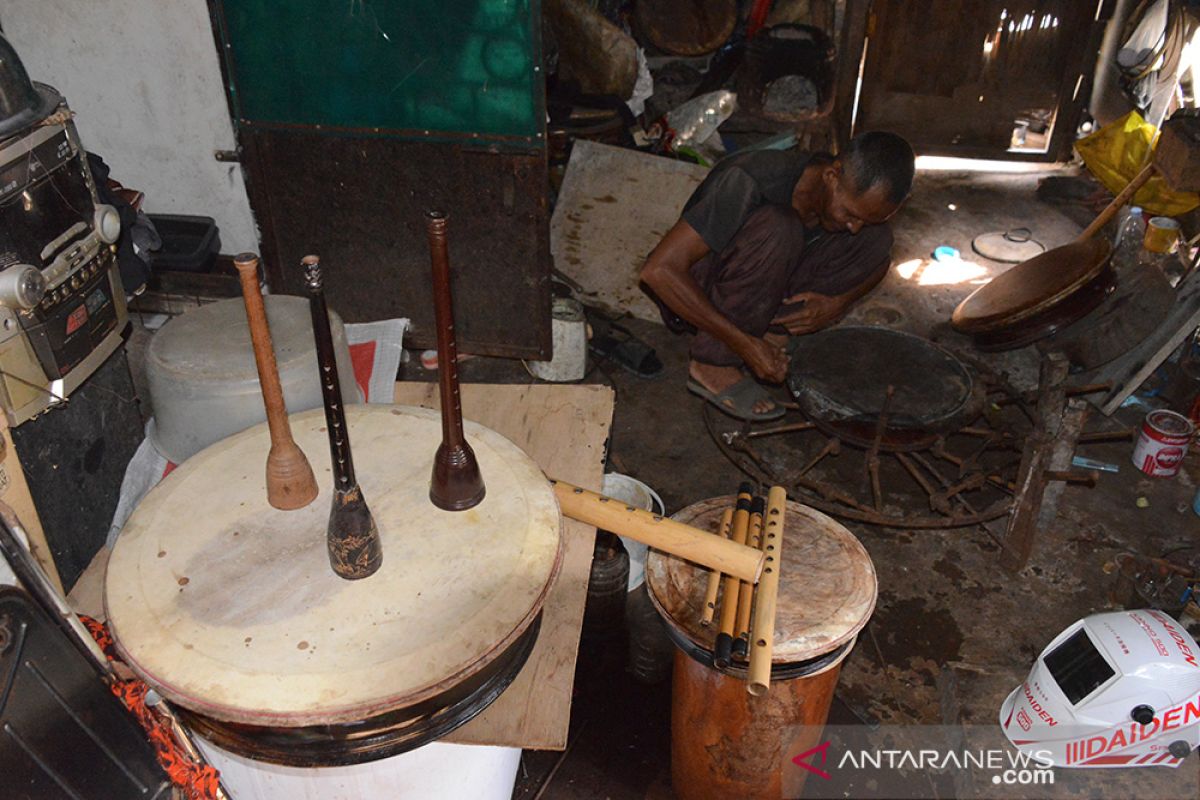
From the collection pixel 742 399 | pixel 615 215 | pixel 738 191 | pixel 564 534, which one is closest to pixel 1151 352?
pixel 742 399

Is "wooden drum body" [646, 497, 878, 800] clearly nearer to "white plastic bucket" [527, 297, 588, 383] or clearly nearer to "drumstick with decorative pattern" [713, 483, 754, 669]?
"drumstick with decorative pattern" [713, 483, 754, 669]

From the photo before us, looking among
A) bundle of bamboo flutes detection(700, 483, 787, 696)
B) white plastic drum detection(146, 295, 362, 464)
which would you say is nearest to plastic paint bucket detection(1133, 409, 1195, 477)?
bundle of bamboo flutes detection(700, 483, 787, 696)

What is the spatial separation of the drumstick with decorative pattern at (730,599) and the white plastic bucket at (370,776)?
1.86ft

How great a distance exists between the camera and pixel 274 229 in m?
3.97

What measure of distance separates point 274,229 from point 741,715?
294cm

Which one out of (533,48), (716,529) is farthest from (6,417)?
(533,48)

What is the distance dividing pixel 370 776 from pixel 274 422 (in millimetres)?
750

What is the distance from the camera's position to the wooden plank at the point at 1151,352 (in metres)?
3.74

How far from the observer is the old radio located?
2072 mm

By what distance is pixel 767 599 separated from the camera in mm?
1983

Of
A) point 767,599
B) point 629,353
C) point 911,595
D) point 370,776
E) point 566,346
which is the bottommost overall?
point 911,595

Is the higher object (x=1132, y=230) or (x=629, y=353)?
(x=1132, y=230)

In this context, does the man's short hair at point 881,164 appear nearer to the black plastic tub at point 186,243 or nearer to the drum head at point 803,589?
the drum head at point 803,589

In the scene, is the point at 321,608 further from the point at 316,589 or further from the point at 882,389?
the point at 882,389
